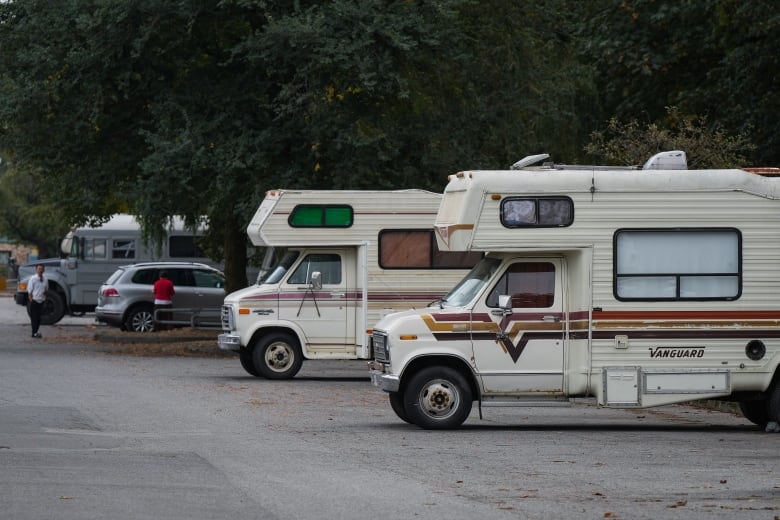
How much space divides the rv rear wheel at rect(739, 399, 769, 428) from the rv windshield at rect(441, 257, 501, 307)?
336 cm

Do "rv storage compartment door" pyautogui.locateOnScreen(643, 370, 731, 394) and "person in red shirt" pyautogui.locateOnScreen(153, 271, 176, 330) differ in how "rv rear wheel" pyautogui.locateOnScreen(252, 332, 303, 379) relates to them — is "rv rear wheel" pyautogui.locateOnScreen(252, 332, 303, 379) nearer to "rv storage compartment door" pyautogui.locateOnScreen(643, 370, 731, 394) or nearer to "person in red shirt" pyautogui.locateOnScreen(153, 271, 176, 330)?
"rv storage compartment door" pyautogui.locateOnScreen(643, 370, 731, 394)

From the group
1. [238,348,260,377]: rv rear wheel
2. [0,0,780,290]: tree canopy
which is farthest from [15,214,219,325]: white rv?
[238,348,260,377]: rv rear wheel

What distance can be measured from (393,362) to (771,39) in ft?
56.4

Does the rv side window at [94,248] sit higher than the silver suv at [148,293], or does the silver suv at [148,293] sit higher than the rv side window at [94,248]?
the rv side window at [94,248]

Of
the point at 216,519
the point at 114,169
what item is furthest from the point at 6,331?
the point at 216,519

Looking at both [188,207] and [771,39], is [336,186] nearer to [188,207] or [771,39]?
[188,207]

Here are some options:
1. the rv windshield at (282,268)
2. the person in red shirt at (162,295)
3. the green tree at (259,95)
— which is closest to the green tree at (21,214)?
the person in red shirt at (162,295)

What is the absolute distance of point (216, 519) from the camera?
979 cm

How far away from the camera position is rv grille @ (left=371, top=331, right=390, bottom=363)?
16.6 meters

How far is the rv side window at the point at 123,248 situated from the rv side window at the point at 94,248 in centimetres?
30

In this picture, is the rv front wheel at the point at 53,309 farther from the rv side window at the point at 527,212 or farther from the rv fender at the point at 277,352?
the rv side window at the point at 527,212

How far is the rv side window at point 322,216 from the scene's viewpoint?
23828mm

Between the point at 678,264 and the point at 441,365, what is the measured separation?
112 inches

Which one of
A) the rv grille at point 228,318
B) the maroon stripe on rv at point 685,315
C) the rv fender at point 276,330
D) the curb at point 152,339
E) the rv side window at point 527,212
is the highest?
the rv side window at point 527,212
